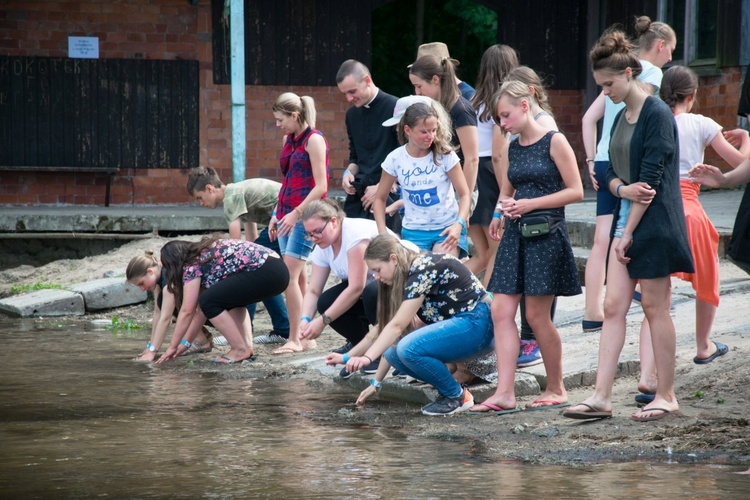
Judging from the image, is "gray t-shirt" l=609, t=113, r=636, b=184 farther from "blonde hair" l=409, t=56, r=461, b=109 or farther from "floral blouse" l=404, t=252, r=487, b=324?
"blonde hair" l=409, t=56, r=461, b=109

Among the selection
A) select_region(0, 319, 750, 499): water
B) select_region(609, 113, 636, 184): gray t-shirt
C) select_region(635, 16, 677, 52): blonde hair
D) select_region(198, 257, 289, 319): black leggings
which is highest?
select_region(635, 16, 677, 52): blonde hair

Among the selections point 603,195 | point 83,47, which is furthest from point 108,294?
point 603,195

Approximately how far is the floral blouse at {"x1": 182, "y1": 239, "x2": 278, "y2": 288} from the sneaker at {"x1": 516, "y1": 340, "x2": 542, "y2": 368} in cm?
206

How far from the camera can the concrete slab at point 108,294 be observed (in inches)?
413

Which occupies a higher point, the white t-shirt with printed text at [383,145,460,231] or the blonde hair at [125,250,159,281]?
the white t-shirt with printed text at [383,145,460,231]

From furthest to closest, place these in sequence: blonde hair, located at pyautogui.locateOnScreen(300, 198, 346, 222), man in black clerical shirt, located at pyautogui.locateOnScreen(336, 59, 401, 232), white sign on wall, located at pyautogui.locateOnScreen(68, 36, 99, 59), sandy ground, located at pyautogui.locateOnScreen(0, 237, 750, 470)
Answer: white sign on wall, located at pyautogui.locateOnScreen(68, 36, 99, 59) → man in black clerical shirt, located at pyautogui.locateOnScreen(336, 59, 401, 232) → blonde hair, located at pyautogui.locateOnScreen(300, 198, 346, 222) → sandy ground, located at pyautogui.locateOnScreen(0, 237, 750, 470)

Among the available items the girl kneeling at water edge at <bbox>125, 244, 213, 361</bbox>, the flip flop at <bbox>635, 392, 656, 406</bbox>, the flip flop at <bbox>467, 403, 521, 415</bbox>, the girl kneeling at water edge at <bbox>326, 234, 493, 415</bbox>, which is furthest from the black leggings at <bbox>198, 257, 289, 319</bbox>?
the flip flop at <bbox>635, 392, 656, 406</bbox>

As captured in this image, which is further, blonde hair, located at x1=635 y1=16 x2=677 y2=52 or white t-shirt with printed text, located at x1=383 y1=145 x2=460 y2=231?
white t-shirt with printed text, located at x1=383 y1=145 x2=460 y2=231

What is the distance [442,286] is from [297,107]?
2351 mm

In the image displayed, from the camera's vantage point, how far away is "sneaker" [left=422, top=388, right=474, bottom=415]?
18.8 ft

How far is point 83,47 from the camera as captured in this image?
14.3 metres

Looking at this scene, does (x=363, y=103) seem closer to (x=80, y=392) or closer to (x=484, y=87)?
(x=484, y=87)

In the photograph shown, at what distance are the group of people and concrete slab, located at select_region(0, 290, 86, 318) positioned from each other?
2730 millimetres

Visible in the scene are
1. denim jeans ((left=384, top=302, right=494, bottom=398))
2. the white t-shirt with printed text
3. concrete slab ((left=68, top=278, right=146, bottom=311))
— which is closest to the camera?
denim jeans ((left=384, top=302, right=494, bottom=398))
